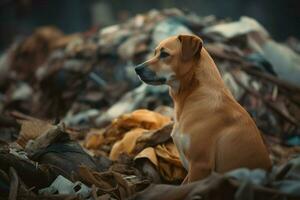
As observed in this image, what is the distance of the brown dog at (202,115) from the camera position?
10.5 ft

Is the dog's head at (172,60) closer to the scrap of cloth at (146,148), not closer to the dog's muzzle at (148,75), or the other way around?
the dog's muzzle at (148,75)

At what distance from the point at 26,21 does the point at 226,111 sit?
32.5ft

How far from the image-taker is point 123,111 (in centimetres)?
672

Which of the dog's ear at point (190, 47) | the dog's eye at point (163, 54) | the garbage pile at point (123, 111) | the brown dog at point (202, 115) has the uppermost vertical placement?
the dog's ear at point (190, 47)

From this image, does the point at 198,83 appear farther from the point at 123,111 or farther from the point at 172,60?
the point at 123,111

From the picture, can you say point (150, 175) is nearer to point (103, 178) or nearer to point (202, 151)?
point (103, 178)

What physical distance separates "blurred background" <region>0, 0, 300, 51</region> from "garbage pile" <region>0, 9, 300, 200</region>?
1.00 ft

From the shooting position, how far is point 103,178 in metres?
3.62

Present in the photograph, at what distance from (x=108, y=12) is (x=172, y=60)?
7669mm

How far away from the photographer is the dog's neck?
3.49 meters

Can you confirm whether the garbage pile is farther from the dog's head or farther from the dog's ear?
the dog's ear

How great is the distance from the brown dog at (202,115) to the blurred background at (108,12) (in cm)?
504

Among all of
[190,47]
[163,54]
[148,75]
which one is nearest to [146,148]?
[148,75]

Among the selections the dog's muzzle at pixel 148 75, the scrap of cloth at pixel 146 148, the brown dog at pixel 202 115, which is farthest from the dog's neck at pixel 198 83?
the scrap of cloth at pixel 146 148
